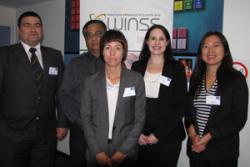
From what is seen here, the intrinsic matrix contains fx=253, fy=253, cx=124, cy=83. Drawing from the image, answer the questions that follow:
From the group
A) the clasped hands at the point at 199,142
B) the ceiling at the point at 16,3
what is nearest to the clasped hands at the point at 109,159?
the clasped hands at the point at 199,142

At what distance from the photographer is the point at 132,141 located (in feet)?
6.31

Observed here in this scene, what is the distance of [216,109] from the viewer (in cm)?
192

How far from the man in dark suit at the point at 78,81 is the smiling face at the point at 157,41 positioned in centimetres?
52

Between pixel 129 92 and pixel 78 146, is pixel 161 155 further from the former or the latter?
pixel 78 146

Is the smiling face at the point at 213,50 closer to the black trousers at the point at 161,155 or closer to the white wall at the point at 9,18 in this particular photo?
the black trousers at the point at 161,155

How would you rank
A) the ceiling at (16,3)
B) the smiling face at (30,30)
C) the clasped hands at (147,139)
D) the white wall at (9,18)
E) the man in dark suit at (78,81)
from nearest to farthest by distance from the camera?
the clasped hands at (147,139) < the man in dark suit at (78,81) < the smiling face at (30,30) < the ceiling at (16,3) < the white wall at (9,18)

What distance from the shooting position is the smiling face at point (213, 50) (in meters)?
1.97

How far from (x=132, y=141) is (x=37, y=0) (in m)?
3.48

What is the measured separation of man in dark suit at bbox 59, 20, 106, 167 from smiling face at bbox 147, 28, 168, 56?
52 cm

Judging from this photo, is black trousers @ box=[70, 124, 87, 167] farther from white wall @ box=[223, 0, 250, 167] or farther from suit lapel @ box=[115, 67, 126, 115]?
white wall @ box=[223, 0, 250, 167]

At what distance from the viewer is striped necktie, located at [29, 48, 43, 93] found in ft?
7.84

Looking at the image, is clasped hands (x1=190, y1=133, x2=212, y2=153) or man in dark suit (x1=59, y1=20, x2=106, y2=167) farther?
man in dark suit (x1=59, y1=20, x2=106, y2=167)

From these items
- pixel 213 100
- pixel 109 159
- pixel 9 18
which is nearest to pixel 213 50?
pixel 213 100

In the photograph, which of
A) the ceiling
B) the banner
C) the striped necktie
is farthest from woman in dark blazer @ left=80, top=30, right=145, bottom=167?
the ceiling
